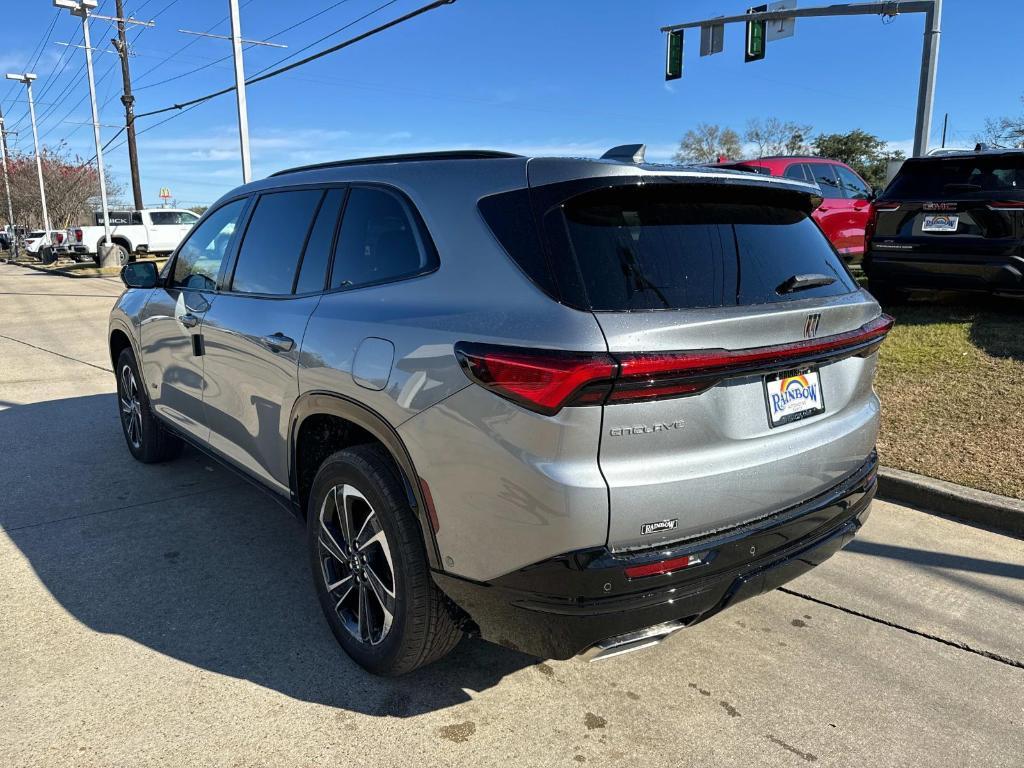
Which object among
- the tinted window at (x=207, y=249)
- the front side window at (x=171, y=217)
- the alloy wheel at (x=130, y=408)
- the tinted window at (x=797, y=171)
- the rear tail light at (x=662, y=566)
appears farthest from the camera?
the front side window at (x=171, y=217)

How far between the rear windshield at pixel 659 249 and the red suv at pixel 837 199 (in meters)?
9.86

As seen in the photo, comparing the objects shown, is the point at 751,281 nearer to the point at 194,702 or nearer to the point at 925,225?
the point at 194,702

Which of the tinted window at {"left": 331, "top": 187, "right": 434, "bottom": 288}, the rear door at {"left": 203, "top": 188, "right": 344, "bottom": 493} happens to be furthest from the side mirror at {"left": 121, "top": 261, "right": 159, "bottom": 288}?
the tinted window at {"left": 331, "top": 187, "right": 434, "bottom": 288}

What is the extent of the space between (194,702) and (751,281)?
7.77ft

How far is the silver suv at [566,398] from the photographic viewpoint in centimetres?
211

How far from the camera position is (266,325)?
331 cm

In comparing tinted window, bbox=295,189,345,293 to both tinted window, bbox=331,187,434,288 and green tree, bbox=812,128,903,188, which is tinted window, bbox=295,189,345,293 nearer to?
tinted window, bbox=331,187,434,288

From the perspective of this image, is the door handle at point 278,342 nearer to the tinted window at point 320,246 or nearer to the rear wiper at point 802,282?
the tinted window at point 320,246

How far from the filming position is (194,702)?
271 centimetres

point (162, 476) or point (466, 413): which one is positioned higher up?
point (466, 413)

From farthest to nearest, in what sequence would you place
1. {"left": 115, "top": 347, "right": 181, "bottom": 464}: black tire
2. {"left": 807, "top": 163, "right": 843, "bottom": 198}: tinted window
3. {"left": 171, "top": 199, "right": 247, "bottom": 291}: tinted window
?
1. {"left": 807, "top": 163, "right": 843, "bottom": 198}: tinted window
2. {"left": 115, "top": 347, "right": 181, "bottom": 464}: black tire
3. {"left": 171, "top": 199, "right": 247, "bottom": 291}: tinted window

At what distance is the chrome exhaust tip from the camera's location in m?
2.25

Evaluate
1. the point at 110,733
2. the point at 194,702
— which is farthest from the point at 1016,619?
the point at 110,733

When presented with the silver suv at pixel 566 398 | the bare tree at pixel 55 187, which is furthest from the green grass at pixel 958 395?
the bare tree at pixel 55 187
